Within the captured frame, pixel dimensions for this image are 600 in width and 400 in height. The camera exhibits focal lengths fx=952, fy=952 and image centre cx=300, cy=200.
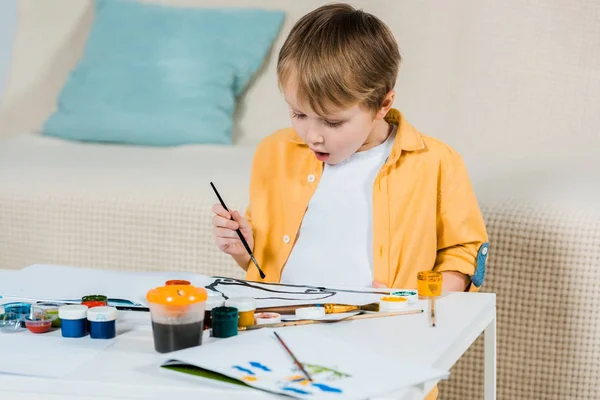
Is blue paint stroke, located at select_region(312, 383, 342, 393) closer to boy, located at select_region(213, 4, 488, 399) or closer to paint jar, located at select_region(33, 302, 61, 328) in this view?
paint jar, located at select_region(33, 302, 61, 328)

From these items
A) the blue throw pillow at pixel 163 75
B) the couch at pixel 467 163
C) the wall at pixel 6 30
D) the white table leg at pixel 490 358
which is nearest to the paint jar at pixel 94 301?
the white table leg at pixel 490 358

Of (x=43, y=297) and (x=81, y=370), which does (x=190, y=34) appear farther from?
(x=81, y=370)

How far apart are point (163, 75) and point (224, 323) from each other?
1765 mm

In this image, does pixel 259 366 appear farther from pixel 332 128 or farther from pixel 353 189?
pixel 353 189

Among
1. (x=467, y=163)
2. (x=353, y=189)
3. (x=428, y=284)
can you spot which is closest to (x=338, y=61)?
(x=353, y=189)

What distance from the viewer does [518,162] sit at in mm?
2229

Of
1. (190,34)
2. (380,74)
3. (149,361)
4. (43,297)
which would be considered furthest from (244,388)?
(190,34)

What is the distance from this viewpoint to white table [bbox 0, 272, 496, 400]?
85 cm

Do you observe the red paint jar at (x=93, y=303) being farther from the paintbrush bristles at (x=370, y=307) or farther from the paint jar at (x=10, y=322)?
the paintbrush bristles at (x=370, y=307)

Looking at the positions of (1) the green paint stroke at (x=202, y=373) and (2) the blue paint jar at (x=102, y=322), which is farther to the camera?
(2) the blue paint jar at (x=102, y=322)

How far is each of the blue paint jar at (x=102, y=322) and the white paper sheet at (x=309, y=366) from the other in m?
0.12

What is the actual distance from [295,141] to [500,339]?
2.13 ft

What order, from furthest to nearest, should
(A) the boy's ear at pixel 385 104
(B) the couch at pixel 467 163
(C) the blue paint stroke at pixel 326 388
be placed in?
(B) the couch at pixel 467 163 < (A) the boy's ear at pixel 385 104 < (C) the blue paint stroke at pixel 326 388

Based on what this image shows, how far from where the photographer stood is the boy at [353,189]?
139 centimetres
